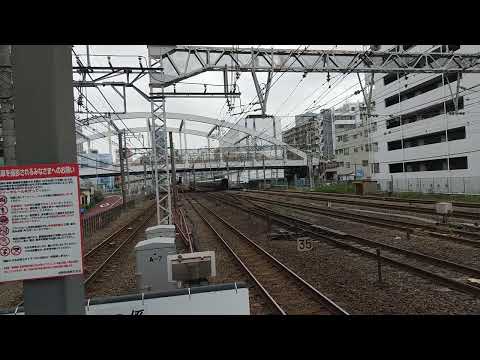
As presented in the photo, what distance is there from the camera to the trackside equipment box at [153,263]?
22.1 ft

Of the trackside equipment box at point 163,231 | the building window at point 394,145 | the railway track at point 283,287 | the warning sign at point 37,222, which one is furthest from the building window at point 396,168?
the warning sign at point 37,222

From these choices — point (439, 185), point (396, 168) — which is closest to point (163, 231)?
point (439, 185)

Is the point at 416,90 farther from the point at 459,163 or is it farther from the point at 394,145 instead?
the point at 459,163

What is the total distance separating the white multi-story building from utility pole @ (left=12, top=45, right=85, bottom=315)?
101ft

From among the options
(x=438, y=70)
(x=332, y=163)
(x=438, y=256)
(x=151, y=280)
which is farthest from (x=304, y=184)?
(x=151, y=280)

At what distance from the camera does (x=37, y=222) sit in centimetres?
230

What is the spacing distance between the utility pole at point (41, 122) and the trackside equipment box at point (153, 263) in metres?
4.51

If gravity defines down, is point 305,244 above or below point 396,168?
below

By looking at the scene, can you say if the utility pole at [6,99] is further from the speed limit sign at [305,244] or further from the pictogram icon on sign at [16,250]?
the speed limit sign at [305,244]

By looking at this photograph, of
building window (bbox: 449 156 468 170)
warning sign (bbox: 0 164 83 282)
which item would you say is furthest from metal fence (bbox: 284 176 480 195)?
warning sign (bbox: 0 164 83 282)

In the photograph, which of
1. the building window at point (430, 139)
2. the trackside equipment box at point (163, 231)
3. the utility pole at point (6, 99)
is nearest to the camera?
the utility pole at point (6, 99)

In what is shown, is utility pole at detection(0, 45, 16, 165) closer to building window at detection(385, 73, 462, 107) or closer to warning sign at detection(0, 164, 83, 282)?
warning sign at detection(0, 164, 83, 282)

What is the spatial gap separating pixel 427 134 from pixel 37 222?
44.5 meters
